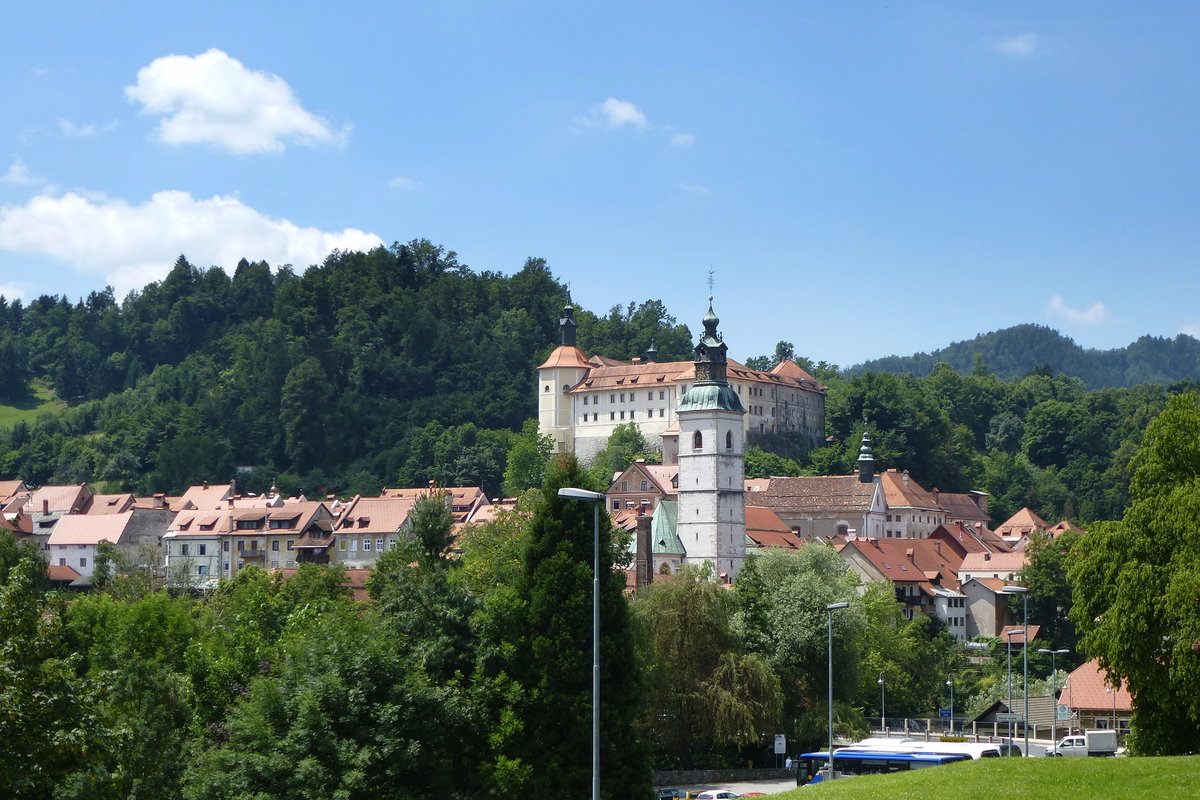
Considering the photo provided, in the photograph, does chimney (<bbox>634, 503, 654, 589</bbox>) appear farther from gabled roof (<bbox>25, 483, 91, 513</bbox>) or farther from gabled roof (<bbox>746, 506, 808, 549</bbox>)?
gabled roof (<bbox>25, 483, 91, 513</bbox>)

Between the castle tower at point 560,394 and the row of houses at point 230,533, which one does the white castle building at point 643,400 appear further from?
the row of houses at point 230,533

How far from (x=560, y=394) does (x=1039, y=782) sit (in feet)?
422

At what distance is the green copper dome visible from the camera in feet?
350

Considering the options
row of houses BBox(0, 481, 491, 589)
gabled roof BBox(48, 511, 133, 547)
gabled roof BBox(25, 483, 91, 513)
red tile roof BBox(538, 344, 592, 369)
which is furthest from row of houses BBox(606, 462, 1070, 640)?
gabled roof BBox(25, 483, 91, 513)

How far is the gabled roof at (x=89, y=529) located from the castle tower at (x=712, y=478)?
151 ft

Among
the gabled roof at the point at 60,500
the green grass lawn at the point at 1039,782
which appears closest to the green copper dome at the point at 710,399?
the gabled roof at the point at 60,500

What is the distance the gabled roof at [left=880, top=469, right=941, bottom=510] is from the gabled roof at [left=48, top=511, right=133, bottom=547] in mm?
59231

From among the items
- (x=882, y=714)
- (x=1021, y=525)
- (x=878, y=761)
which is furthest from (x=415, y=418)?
(x=878, y=761)

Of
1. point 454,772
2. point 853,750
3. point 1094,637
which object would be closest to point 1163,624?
point 1094,637

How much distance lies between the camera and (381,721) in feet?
119

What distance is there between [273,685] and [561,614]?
6.87 m

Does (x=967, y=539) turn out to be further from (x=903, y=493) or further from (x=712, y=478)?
(x=712, y=478)

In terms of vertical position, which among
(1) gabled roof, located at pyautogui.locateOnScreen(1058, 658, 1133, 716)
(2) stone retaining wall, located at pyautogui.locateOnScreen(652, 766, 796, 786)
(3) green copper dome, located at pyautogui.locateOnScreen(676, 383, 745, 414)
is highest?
(3) green copper dome, located at pyautogui.locateOnScreen(676, 383, 745, 414)

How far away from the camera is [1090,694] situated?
6594cm
